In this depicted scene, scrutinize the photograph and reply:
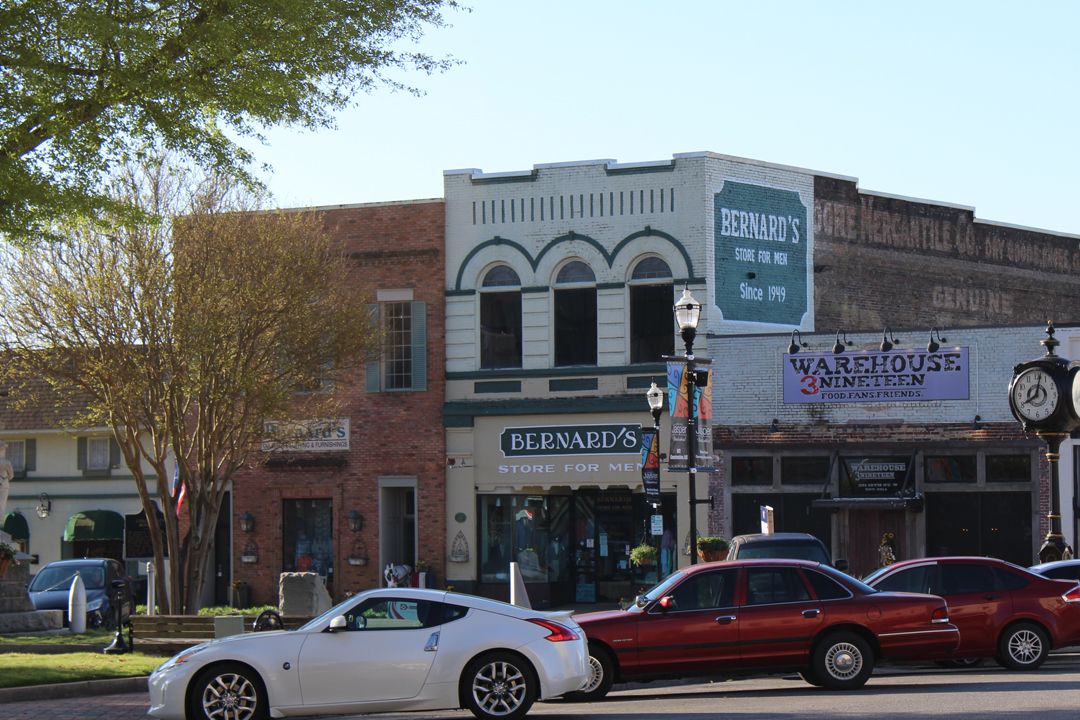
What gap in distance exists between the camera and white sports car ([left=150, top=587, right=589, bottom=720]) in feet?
47.6

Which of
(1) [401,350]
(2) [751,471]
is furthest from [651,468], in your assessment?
(1) [401,350]

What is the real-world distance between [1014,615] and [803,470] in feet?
50.8

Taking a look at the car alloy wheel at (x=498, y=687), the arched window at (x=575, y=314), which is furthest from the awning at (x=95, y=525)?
the car alloy wheel at (x=498, y=687)

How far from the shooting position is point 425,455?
1475 inches

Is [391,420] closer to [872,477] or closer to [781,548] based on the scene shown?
[872,477]

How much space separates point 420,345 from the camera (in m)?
37.7

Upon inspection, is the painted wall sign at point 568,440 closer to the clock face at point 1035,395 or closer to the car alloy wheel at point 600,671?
the clock face at point 1035,395

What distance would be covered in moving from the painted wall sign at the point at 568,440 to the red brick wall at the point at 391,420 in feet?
6.01

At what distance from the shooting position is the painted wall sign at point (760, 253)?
118ft

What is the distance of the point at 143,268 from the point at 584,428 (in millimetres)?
12028

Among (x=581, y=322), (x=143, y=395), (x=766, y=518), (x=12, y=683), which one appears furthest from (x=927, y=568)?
(x=581, y=322)

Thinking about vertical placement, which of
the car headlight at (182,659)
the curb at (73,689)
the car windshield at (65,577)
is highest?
the car headlight at (182,659)

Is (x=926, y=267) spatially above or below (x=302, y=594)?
above

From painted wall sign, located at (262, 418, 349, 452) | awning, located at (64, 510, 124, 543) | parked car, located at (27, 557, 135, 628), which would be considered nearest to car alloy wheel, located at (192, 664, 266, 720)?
parked car, located at (27, 557, 135, 628)
